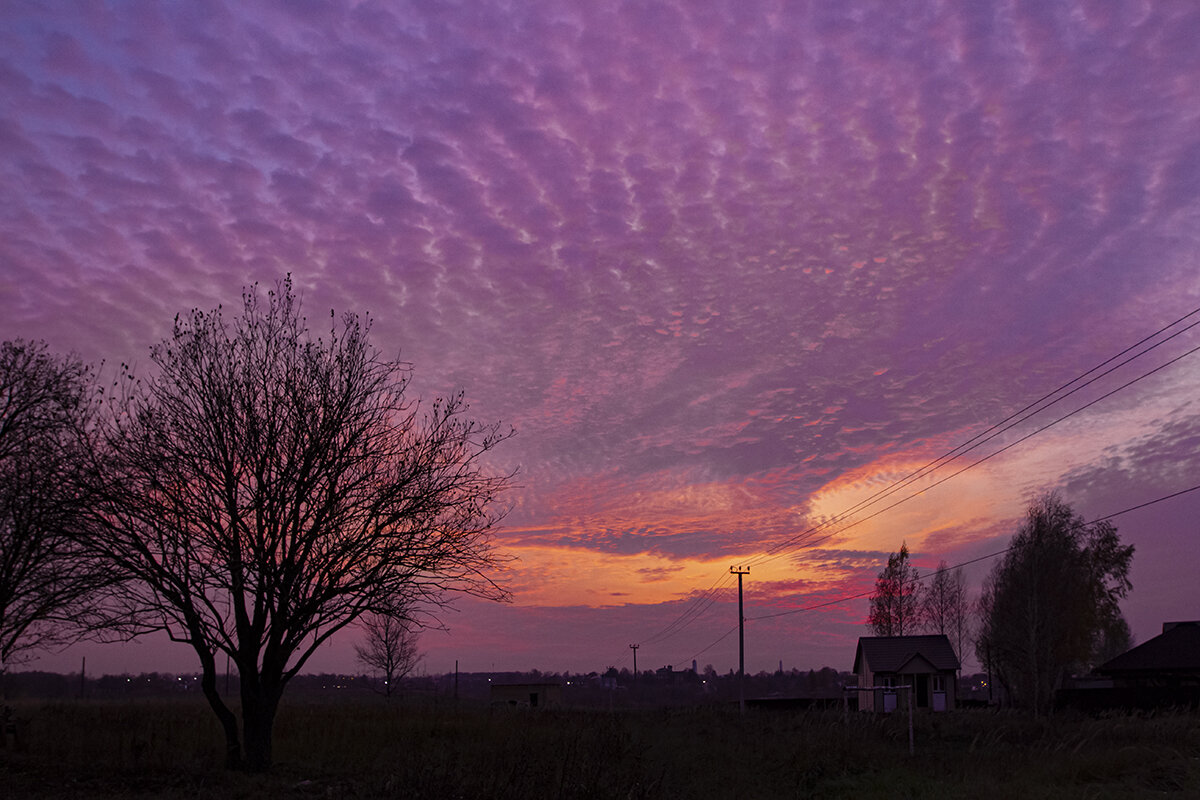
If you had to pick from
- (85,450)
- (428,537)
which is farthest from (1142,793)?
(85,450)

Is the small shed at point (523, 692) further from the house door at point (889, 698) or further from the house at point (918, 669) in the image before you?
the house door at point (889, 698)

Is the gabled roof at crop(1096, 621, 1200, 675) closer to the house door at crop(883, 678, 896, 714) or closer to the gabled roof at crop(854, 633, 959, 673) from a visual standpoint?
the gabled roof at crop(854, 633, 959, 673)

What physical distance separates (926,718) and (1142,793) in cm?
2033

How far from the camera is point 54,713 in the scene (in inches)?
1156

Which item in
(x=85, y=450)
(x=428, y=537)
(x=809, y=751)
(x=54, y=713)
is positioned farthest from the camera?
(x=54, y=713)

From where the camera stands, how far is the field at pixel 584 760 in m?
14.9

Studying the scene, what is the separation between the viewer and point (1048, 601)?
4969 cm

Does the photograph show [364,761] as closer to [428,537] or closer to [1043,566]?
[428,537]

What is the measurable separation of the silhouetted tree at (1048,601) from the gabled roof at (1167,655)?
319 cm

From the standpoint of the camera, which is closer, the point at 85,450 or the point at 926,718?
the point at 85,450

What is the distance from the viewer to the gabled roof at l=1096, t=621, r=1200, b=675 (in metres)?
48.5

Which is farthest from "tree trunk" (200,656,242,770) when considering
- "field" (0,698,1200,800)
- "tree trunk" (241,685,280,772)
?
"field" (0,698,1200,800)

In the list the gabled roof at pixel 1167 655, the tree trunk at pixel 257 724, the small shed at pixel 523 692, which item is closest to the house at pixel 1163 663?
the gabled roof at pixel 1167 655

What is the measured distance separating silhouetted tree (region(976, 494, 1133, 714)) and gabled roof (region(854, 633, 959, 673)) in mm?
3031
